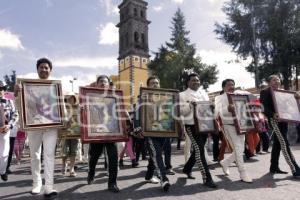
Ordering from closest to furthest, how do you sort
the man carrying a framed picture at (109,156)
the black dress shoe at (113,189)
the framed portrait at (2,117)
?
the black dress shoe at (113,189), the man carrying a framed picture at (109,156), the framed portrait at (2,117)

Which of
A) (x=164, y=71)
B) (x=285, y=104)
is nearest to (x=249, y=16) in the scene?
(x=164, y=71)

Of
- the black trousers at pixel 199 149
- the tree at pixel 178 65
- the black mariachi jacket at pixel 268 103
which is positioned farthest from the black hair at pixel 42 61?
the tree at pixel 178 65

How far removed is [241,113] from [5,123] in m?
4.74

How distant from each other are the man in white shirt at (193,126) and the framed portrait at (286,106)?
1610 mm

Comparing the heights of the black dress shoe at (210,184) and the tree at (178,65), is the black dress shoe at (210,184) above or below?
below

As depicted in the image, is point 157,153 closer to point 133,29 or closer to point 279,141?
point 279,141

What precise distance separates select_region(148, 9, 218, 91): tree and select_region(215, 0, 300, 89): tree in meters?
10.4

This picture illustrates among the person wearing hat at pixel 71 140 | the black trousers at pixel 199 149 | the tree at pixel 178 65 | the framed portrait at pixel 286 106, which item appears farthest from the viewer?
the tree at pixel 178 65

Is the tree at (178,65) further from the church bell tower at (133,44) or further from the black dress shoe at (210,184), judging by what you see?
the black dress shoe at (210,184)

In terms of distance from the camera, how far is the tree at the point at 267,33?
31.5 metres

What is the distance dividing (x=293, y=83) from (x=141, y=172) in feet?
93.9

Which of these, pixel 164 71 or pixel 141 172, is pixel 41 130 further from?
pixel 164 71

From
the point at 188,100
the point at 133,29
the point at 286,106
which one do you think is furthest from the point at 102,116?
the point at 133,29

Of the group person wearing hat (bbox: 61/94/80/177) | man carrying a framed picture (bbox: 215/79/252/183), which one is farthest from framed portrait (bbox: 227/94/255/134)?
person wearing hat (bbox: 61/94/80/177)
